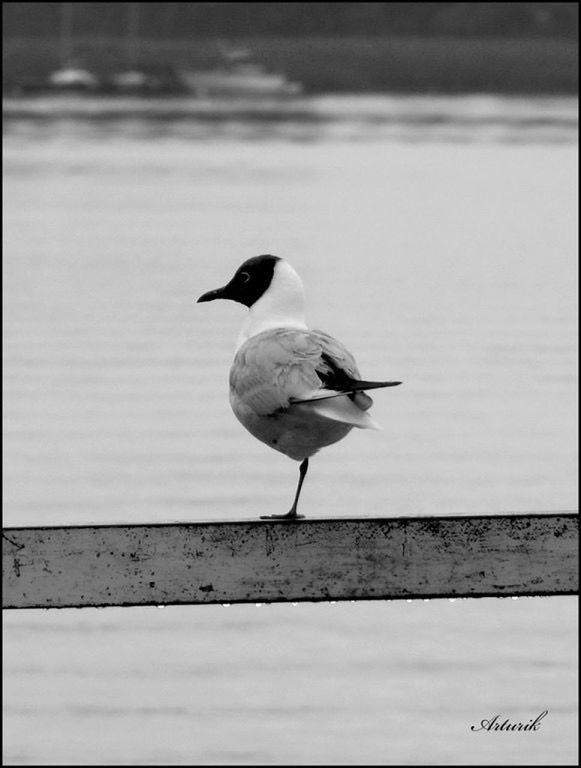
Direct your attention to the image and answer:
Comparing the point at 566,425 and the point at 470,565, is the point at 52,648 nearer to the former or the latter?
the point at 470,565

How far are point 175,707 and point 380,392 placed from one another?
8.47 m

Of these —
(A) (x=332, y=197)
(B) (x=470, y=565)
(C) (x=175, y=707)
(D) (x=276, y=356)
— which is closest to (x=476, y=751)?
(C) (x=175, y=707)

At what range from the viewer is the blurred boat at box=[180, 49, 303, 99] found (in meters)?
115

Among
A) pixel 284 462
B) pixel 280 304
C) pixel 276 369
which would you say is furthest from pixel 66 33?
pixel 276 369

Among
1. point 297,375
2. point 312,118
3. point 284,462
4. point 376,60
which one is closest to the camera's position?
point 297,375

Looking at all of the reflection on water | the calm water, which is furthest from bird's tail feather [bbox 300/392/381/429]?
the reflection on water

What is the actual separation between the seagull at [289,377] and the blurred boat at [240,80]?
105329 mm

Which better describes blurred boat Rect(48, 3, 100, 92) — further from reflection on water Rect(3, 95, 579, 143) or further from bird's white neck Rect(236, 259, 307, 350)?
bird's white neck Rect(236, 259, 307, 350)

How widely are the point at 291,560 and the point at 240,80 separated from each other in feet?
405

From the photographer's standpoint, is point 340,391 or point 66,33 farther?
point 66,33

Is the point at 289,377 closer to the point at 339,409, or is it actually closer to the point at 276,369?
the point at 276,369

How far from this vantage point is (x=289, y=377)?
3.75m

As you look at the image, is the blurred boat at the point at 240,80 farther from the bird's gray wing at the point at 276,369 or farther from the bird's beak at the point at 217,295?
the bird's gray wing at the point at 276,369

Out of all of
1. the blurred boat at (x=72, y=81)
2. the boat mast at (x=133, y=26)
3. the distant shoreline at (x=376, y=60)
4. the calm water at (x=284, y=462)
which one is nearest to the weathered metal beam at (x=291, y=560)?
the calm water at (x=284, y=462)
